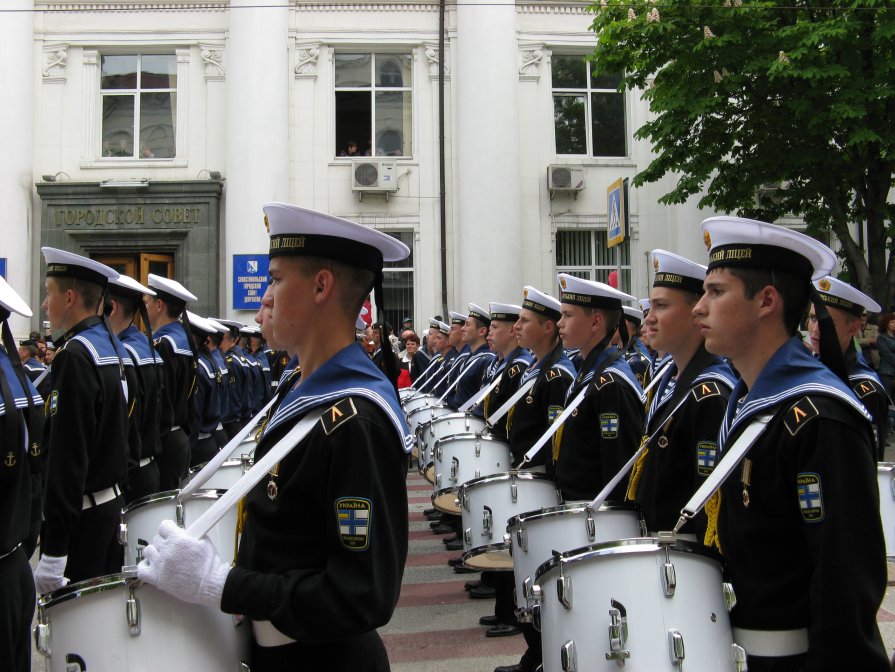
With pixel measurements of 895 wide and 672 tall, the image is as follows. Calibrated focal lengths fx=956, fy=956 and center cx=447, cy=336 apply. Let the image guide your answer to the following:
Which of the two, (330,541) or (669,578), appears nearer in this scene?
(330,541)

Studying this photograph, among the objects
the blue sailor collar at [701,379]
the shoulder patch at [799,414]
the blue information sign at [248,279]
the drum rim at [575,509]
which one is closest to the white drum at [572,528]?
the drum rim at [575,509]

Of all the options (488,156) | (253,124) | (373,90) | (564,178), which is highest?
(373,90)

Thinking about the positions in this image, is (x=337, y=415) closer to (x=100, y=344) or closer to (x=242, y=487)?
(x=242, y=487)

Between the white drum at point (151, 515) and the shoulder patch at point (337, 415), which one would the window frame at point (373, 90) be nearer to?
the white drum at point (151, 515)

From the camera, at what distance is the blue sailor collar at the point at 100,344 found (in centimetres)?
439

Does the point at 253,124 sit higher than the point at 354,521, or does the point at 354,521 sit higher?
the point at 253,124

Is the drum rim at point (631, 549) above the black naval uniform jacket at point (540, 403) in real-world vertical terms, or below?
below

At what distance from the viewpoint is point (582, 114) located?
69.4 ft

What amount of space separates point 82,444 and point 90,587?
1.93 meters

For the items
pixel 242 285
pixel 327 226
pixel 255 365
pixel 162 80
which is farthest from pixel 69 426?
pixel 162 80

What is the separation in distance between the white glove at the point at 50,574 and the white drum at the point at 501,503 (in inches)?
81.2

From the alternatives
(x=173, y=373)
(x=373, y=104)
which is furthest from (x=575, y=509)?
(x=373, y=104)

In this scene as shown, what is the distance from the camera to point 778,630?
2445 mm

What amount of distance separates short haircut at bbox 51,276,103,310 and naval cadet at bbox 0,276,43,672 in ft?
4.84
